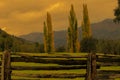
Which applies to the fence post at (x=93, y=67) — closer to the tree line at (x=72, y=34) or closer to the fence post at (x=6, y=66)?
the fence post at (x=6, y=66)

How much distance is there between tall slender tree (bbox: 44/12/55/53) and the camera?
93.0m

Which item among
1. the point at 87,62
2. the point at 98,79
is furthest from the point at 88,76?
the point at 98,79

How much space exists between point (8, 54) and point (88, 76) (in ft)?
10.3

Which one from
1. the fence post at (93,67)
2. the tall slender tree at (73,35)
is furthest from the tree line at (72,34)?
the fence post at (93,67)

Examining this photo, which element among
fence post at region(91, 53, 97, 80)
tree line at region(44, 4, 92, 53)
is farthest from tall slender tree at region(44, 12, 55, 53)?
fence post at region(91, 53, 97, 80)

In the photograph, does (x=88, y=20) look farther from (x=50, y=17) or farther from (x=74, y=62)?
(x=74, y=62)

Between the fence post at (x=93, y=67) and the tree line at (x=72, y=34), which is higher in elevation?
the tree line at (x=72, y=34)

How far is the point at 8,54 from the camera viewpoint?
1380cm

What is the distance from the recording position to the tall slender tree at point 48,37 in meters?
93.0

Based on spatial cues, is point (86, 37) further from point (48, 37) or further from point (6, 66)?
point (6, 66)

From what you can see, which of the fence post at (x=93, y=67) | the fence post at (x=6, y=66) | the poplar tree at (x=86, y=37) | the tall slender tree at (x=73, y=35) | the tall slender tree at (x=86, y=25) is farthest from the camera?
the tall slender tree at (x=86, y=25)

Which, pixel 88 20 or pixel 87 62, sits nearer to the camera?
pixel 87 62

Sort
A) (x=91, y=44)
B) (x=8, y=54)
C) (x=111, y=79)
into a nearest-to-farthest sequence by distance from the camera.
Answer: (x=8, y=54) < (x=111, y=79) < (x=91, y=44)

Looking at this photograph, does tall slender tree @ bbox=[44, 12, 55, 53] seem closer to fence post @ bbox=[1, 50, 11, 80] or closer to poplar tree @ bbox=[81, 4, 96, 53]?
poplar tree @ bbox=[81, 4, 96, 53]
